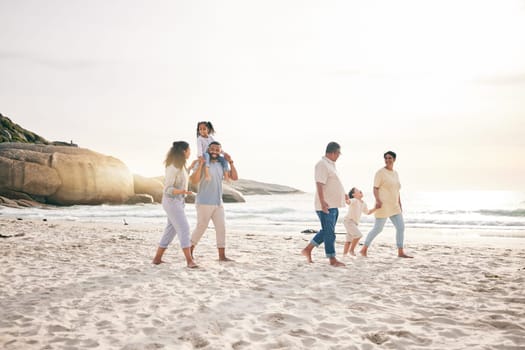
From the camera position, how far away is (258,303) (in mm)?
4141

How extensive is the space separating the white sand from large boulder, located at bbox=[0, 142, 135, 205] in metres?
21.1

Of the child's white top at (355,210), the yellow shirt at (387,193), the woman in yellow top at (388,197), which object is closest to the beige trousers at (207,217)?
the child's white top at (355,210)

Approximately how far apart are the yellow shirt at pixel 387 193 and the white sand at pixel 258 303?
0.81 m

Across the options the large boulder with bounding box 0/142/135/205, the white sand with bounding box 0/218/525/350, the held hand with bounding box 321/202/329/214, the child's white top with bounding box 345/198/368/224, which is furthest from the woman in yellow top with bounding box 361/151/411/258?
the large boulder with bounding box 0/142/135/205

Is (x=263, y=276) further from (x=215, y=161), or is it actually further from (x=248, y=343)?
(x=248, y=343)

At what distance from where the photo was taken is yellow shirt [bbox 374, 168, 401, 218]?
23.5 feet

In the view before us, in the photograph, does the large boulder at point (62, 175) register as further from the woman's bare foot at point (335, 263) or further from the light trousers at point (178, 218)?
the woman's bare foot at point (335, 263)

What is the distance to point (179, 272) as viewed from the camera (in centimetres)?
558

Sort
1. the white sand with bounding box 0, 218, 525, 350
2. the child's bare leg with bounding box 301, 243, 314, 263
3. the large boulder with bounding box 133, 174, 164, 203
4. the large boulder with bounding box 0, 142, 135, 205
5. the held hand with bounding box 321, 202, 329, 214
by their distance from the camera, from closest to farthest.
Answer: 1. the white sand with bounding box 0, 218, 525, 350
2. the held hand with bounding box 321, 202, 329, 214
3. the child's bare leg with bounding box 301, 243, 314, 263
4. the large boulder with bounding box 0, 142, 135, 205
5. the large boulder with bounding box 133, 174, 164, 203

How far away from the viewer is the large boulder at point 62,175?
25.2 meters

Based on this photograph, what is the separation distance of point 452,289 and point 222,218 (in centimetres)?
327

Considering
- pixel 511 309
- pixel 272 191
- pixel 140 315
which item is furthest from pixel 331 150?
pixel 272 191

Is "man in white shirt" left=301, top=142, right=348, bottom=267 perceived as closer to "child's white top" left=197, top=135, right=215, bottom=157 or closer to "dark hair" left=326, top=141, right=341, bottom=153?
"dark hair" left=326, top=141, right=341, bottom=153

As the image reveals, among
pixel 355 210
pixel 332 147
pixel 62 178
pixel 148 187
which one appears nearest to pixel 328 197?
pixel 332 147
